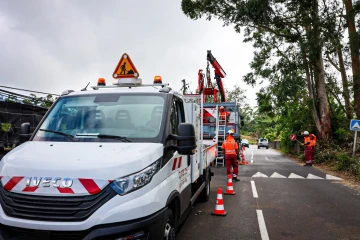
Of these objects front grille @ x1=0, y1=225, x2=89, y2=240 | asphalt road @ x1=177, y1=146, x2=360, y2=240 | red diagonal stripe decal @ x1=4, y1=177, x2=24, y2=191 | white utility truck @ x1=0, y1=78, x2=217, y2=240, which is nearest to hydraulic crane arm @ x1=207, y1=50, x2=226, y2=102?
asphalt road @ x1=177, y1=146, x2=360, y2=240

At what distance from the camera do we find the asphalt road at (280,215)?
5121 millimetres

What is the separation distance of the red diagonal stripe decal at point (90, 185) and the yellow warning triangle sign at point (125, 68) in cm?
331

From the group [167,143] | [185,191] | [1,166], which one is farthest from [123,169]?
Result: [185,191]

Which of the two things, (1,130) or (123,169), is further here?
(1,130)

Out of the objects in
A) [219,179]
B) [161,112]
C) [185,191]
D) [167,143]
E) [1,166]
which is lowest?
[219,179]

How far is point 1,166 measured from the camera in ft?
10.2

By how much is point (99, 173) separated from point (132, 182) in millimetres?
315

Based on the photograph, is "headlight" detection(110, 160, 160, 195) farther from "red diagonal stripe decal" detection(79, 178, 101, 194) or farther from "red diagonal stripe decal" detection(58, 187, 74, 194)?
"red diagonal stripe decal" detection(58, 187, 74, 194)

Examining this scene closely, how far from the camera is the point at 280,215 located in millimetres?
6266

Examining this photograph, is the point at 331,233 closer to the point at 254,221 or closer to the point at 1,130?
the point at 254,221

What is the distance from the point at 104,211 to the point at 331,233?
4.39m

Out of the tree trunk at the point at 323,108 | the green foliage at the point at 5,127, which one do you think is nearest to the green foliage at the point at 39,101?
the green foliage at the point at 5,127

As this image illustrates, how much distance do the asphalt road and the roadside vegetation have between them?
491cm

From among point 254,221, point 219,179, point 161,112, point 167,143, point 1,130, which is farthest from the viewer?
point 219,179
